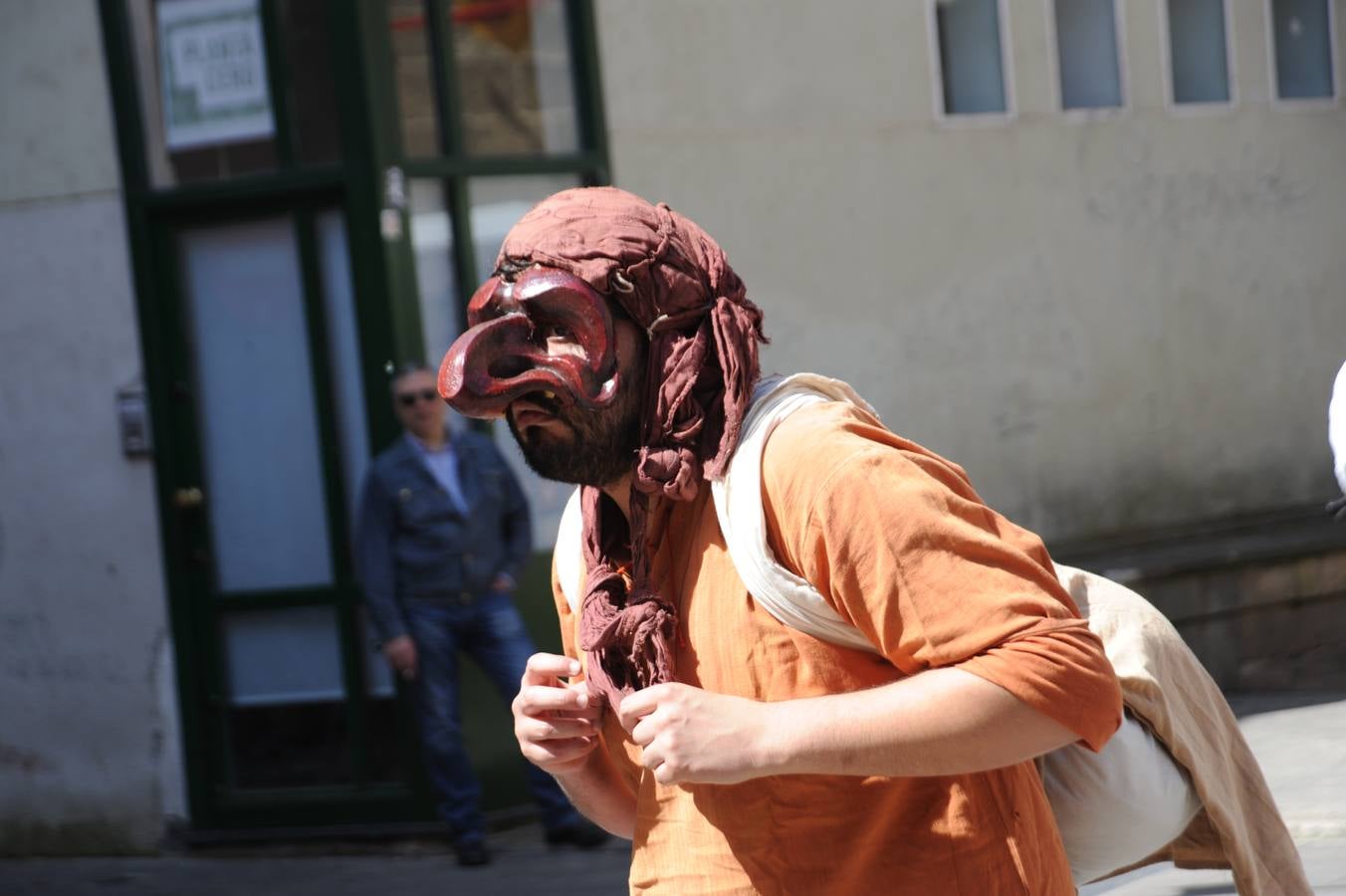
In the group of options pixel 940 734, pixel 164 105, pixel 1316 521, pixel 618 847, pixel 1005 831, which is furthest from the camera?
pixel 1316 521

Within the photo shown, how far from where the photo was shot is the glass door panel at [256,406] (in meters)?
7.37

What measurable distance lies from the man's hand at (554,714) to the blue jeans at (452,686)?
4648 mm

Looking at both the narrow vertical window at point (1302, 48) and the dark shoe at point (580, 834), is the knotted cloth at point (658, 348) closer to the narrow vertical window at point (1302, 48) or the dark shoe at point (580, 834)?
the dark shoe at point (580, 834)

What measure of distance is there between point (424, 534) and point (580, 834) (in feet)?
4.18

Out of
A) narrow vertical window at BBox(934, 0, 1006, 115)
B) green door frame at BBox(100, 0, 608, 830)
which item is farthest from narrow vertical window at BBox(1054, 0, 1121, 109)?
green door frame at BBox(100, 0, 608, 830)

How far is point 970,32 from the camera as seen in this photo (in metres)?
9.38

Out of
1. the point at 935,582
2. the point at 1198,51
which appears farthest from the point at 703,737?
the point at 1198,51

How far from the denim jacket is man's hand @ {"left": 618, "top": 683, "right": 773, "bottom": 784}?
16.3ft

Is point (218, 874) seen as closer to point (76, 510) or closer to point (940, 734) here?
point (76, 510)

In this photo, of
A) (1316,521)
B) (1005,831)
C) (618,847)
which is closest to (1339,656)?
(1316,521)

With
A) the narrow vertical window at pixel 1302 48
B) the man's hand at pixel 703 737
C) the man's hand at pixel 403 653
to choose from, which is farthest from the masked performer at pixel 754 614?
the narrow vertical window at pixel 1302 48

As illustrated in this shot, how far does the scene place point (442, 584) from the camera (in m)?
6.70

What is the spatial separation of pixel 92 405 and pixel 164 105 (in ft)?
4.25

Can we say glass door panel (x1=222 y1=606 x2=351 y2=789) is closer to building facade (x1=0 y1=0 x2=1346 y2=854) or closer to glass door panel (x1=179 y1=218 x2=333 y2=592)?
building facade (x1=0 y1=0 x2=1346 y2=854)
